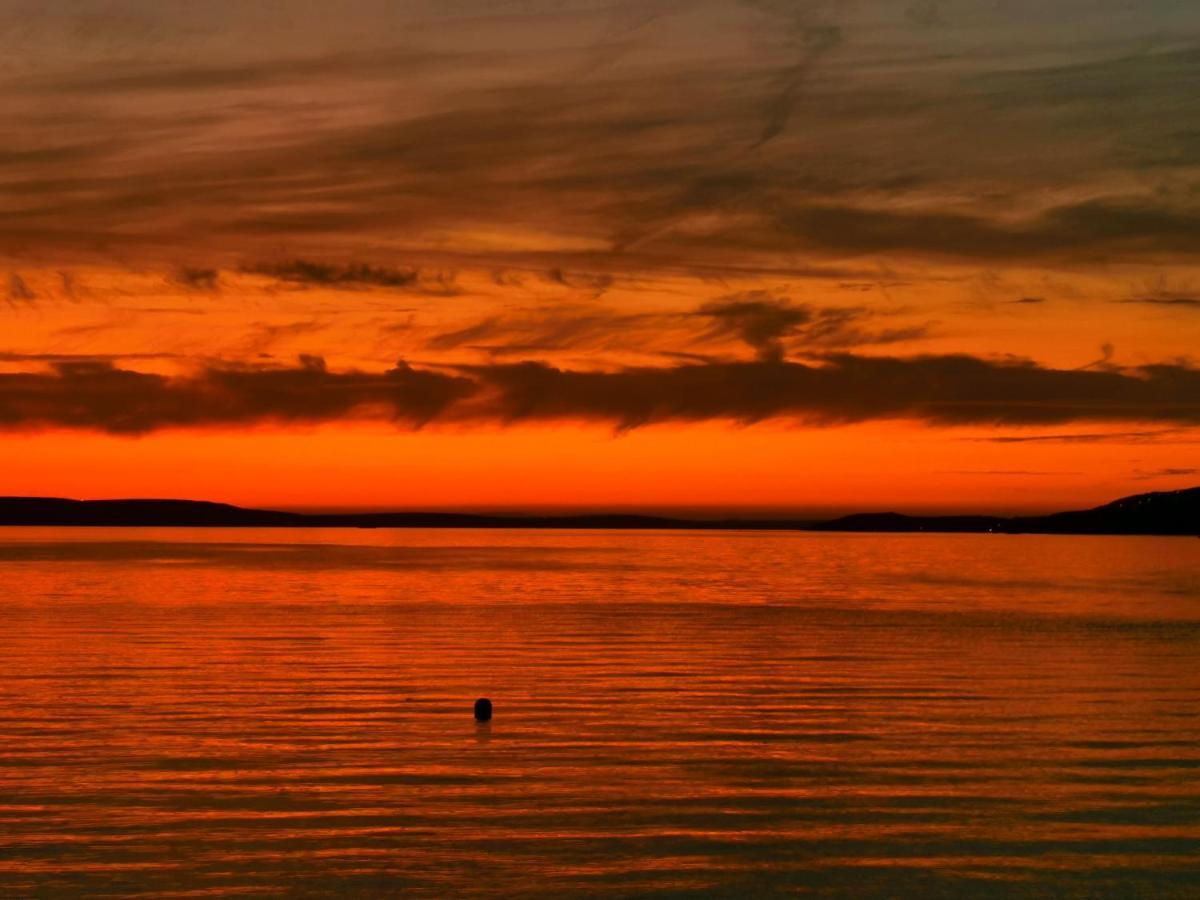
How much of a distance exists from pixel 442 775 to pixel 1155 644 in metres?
38.9

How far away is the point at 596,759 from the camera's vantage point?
98.6 ft

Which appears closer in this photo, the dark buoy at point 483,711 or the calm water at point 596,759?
the calm water at point 596,759

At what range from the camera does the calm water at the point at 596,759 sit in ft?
71.4

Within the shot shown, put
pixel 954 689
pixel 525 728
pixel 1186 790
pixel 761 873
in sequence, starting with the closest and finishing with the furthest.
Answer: pixel 761 873, pixel 1186 790, pixel 525 728, pixel 954 689

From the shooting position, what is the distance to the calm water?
21.8 metres

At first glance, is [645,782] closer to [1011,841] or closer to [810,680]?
[1011,841]

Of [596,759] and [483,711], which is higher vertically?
[483,711]

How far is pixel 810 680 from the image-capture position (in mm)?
44375

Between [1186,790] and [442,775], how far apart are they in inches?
561

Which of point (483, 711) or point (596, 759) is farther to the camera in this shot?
point (483, 711)

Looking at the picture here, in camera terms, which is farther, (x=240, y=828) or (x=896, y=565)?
(x=896, y=565)

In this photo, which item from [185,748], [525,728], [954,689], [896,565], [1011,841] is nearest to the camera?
[1011,841]

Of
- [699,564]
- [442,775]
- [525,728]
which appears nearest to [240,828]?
[442,775]

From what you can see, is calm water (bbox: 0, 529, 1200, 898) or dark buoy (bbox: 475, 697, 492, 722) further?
dark buoy (bbox: 475, 697, 492, 722)
